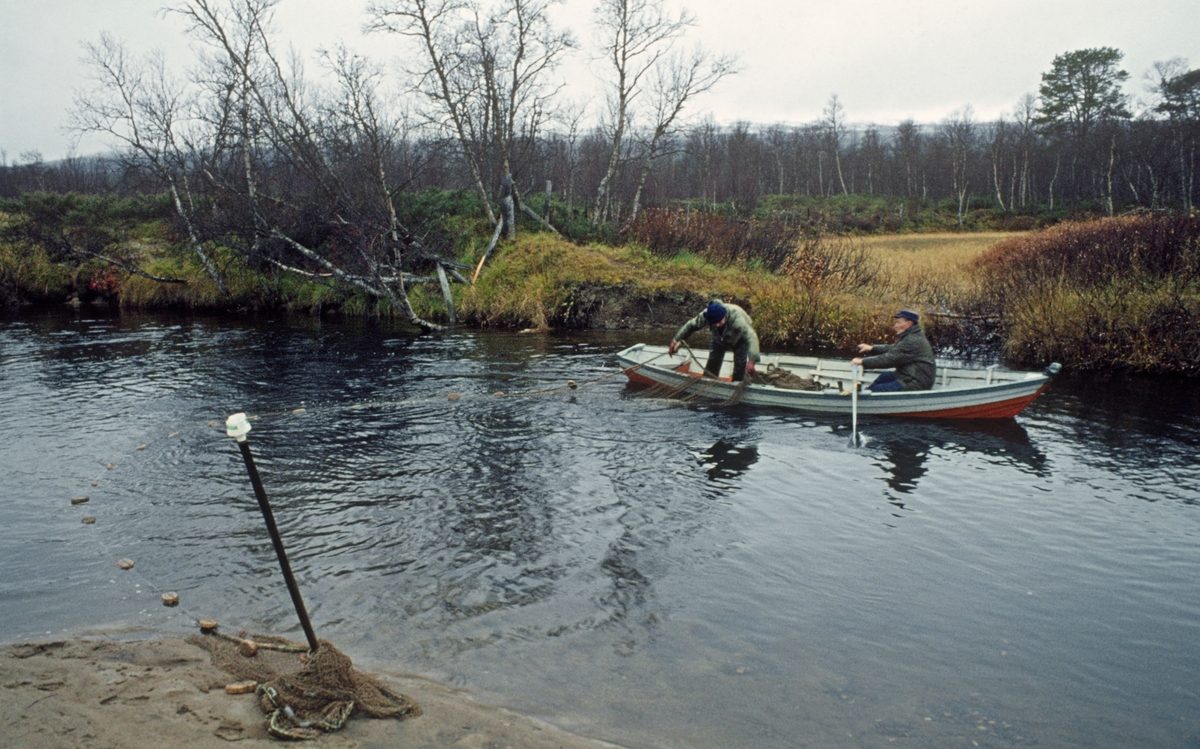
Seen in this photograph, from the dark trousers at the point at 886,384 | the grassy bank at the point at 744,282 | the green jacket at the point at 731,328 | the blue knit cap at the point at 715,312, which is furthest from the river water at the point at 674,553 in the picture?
the grassy bank at the point at 744,282

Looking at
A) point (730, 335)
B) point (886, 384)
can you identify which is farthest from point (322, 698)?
point (730, 335)

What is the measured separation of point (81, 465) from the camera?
32.3 feet

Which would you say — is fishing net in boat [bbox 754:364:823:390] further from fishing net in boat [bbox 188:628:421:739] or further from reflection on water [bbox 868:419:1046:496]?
fishing net in boat [bbox 188:628:421:739]

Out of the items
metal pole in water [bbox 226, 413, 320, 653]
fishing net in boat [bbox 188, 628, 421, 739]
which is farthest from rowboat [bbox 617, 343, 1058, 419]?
metal pole in water [bbox 226, 413, 320, 653]

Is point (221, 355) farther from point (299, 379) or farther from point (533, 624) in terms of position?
point (533, 624)

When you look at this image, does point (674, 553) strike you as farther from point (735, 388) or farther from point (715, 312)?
point (715, 312)

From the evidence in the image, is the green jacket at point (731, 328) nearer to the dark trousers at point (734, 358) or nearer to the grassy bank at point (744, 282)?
the dark trousers at point (734, 358)

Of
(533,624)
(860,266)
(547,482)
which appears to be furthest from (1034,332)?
(533,624)

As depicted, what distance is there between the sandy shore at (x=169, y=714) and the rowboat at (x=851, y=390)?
8.87 metres

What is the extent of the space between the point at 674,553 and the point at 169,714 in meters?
4.29

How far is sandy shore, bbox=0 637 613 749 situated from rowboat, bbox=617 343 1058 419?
29.1 ft

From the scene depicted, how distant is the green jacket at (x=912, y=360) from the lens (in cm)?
1196

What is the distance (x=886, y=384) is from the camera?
41.2 feet

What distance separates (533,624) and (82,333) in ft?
71.7
